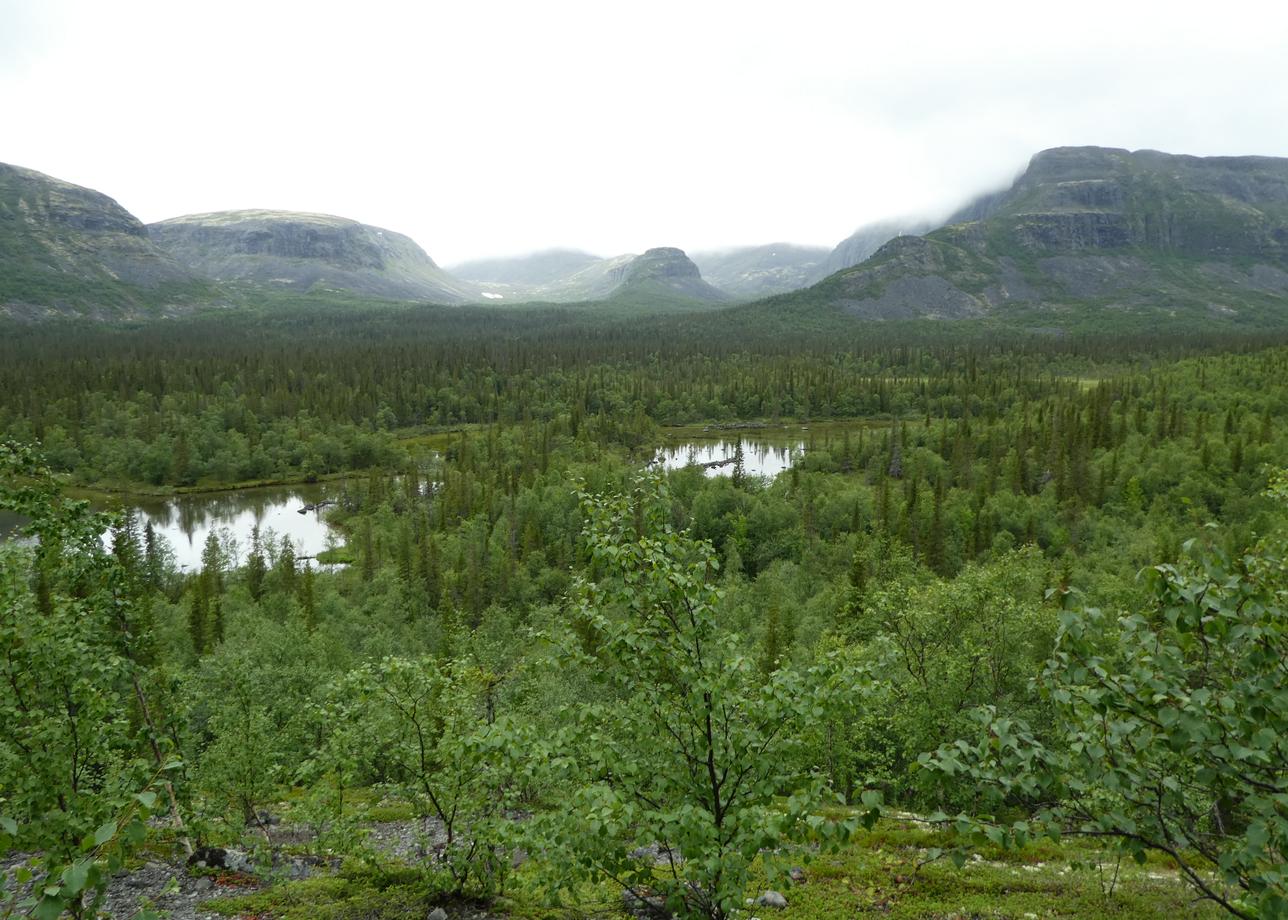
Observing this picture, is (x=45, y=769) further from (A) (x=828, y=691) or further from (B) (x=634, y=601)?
(A) (x=828, y=691)

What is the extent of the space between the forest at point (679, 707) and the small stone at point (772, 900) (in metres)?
0.06

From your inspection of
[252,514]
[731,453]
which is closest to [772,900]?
[252,514]

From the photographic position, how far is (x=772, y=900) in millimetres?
14977

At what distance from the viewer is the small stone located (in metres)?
14.8

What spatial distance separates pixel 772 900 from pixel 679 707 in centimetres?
985

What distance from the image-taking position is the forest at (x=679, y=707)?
4617 mm

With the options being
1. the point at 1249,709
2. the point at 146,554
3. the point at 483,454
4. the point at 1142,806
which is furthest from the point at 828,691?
the point at 483,454

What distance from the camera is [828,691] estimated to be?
741 cm

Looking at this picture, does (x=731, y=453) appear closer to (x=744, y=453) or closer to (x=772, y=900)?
(x=744, y=453)

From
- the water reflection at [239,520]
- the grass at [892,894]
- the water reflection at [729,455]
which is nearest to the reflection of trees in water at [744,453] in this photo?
the water reflection at [729,455]

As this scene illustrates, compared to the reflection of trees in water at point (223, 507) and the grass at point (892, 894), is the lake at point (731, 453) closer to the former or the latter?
the reflection of trees in water at point (223, 507)

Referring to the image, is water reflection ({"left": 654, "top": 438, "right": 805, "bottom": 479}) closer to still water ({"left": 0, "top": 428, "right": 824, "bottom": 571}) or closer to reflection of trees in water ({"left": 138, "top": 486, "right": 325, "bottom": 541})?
still water ({"left": 0, "top": 428, "right": 824, "bottom": 571})

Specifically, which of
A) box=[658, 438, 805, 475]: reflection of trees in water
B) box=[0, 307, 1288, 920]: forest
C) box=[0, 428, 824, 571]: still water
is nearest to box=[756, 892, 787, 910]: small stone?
box=[0, 307, 1288, 920]: forest

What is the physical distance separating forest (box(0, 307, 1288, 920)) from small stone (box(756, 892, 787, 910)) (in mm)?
59
